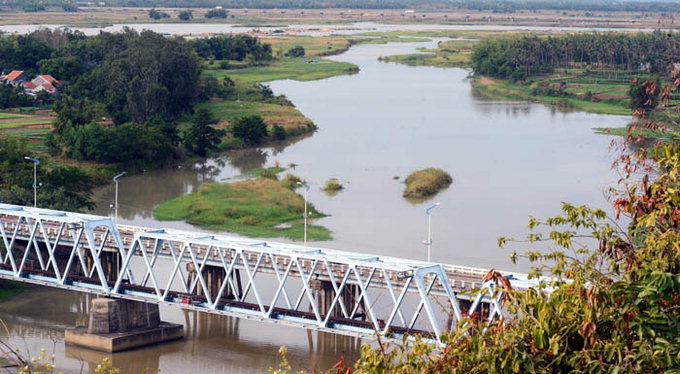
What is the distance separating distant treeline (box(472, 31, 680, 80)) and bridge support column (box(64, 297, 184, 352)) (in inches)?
2785

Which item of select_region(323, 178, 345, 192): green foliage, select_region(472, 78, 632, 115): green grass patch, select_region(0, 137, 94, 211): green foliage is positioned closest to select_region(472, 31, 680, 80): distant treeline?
select_region(472, 78, 632, 115): green grass patch

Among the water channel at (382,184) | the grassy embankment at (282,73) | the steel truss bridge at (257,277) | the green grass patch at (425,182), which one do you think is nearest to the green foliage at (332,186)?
the water channel at (382,184)

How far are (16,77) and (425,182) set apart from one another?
4018cm

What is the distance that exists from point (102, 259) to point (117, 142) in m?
23.0

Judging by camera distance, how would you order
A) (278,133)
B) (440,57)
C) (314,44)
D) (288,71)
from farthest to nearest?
(314,44) < (440,57) < (288,71) < (278,133)

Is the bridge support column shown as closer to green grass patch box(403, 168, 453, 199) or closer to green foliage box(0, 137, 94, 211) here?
green foliage box(0, 137, 94, 211)

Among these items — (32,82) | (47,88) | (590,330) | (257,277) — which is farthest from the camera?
(32,82)

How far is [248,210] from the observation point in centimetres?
4697

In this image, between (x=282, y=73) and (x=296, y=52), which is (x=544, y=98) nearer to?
(x=282, y=73)

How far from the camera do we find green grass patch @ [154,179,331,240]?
44062mm

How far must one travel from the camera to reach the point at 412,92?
299 feet

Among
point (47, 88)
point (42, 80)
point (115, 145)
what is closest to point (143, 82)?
point (47, 88)

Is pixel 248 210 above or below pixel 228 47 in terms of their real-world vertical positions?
below

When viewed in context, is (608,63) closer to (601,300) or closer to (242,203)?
(242,203)
